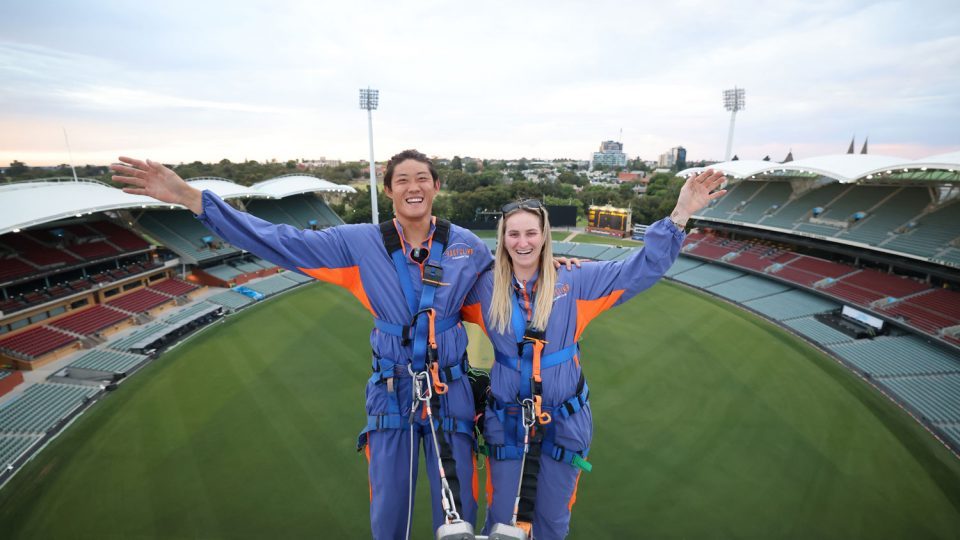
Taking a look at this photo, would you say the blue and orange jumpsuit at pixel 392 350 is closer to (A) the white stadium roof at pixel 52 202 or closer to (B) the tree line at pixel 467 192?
(A) the white stadium roof at pixel 52 202

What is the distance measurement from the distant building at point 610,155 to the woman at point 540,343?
574 ft

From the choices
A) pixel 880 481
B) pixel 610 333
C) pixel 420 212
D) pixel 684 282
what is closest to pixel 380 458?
pixel 420 212

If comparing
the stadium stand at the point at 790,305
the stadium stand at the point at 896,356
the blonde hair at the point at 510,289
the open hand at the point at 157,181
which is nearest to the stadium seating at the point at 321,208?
the stadium stand at the point at 790,305

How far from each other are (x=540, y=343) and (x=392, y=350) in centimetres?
114

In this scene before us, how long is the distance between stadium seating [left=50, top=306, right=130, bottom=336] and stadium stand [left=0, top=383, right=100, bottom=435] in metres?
4.83

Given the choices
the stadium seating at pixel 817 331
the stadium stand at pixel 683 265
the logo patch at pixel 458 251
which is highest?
the logo patch at pixel 458 251

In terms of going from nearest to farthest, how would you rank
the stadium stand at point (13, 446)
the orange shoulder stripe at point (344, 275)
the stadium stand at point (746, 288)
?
the orange shoulder stripe at point (344, 275) → the stadium stand at point (13, 446) → the stadium stand at point (746, 288)

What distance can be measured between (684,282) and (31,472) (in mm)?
32476

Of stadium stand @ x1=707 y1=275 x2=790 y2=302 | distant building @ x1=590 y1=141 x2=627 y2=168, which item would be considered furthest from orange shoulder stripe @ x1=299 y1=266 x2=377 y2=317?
distant building @ x1=590 y1=141 x2=627 y2=168

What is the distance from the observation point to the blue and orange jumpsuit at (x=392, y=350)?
2867mm

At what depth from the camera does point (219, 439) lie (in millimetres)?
11570

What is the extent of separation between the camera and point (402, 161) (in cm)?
296

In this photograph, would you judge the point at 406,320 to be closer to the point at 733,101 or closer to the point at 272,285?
the point at 272,285

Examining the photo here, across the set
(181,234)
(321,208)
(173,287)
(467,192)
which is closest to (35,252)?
(173,287)
